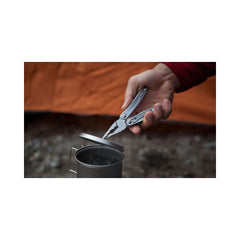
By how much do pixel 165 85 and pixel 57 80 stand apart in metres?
0.63

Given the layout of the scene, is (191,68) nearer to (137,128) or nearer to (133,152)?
(137,128)

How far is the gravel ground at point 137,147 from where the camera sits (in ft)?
5.22

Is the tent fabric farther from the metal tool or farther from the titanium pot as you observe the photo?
the titanium pot

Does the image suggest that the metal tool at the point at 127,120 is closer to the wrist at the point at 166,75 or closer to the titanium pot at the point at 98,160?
the titanium pot at the point at 98,160

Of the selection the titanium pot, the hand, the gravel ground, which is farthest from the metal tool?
the gravel ground

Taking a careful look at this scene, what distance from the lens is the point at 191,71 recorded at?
1.37 meters

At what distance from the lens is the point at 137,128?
1251 millimetres

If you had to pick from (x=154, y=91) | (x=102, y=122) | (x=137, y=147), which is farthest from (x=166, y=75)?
(x=137, y=147)

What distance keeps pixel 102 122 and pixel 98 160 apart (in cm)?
40

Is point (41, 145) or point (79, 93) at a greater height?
point (79, 93)

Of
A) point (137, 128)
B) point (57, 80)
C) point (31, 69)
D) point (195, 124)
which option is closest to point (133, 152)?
point (195, 124)

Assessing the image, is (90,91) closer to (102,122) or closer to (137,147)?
(102,122)

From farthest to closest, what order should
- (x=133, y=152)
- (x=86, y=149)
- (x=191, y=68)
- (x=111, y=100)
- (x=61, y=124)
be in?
(x=133, y=152)
(x=61, y=124)
(x=111, y=100)
(x=191, y=68)
(x=86, y=149)

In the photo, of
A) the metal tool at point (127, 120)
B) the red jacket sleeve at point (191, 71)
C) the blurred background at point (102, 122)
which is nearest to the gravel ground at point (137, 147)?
the blurred background at point (102, 122)
